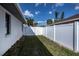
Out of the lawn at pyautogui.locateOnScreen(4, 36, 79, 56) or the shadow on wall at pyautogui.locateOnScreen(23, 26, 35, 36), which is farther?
the shadow on wall at pyautogui.locateOnScreen(23, 26, 35, 36)

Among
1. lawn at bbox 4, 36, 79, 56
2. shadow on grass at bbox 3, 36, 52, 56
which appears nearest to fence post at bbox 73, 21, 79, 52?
lawn at bbox 4, 36, 79, 56

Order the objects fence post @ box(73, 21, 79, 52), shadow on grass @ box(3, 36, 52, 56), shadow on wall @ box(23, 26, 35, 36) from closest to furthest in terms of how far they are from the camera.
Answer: shadow on grass @ box(3, 36, 52, 56)
fence post @ box(73, 21, 79, 52)
shadow on wall @ box(23, 26, 35, 36)

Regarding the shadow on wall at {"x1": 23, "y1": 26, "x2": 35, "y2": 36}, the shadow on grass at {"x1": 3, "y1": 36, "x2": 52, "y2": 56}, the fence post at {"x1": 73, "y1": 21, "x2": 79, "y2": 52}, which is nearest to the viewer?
the shadow on grass at {"x1": 3, "y1": 36, "x2": 52, "y2": 56}

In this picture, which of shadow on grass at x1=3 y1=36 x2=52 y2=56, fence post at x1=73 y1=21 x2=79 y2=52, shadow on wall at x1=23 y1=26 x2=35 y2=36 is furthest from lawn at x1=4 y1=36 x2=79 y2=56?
shadow on wall at x1=23 y1=26 x2=35 y2=36

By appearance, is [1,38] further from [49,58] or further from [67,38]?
[67,38]

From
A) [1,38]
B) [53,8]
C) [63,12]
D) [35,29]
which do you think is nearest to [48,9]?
[53,8]

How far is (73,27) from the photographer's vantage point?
9.80 meters

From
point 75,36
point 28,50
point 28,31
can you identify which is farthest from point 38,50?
point 28,31

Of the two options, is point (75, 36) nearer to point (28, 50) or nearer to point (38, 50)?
point (38, 50)

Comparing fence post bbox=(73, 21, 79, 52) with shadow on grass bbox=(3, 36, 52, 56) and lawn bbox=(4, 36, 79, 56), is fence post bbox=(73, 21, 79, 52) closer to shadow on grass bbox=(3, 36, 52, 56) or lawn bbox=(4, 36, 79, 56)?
lawn bbox=(4, 36, 79, 56)

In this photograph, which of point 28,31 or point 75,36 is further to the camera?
point 28,31

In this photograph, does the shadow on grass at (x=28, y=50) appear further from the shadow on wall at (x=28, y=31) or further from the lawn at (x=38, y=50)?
the shadow on wall at (x=28, y=31)

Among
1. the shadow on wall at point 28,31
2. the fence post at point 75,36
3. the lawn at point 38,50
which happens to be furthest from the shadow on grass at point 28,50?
the shadow on wall at point 28,31

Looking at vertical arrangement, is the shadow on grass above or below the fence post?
below
